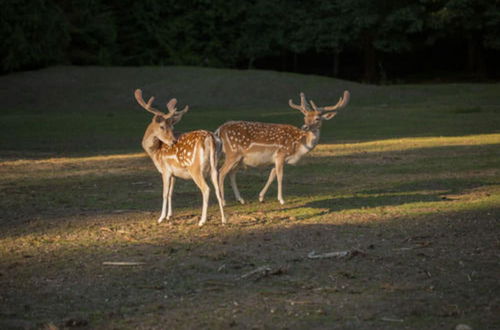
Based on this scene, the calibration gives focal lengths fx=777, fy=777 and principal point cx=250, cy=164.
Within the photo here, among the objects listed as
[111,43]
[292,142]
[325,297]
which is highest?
[111,43]

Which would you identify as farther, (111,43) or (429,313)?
(111,43)

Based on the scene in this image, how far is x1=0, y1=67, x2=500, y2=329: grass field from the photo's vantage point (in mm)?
6625

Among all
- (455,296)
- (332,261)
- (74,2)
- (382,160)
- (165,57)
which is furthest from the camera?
(165,57)

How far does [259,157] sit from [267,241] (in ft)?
9.93

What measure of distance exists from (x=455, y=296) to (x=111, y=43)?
40.7 metres

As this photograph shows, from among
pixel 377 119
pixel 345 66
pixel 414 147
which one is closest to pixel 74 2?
pixel 345 66

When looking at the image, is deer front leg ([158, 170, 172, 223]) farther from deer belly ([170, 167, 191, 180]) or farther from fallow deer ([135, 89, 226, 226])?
deer belly ([170, 167, 191, 180])

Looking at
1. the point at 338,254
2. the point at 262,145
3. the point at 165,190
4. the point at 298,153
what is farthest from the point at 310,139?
the point at 338,254

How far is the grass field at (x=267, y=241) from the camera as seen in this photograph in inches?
261

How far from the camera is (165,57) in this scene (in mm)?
50094

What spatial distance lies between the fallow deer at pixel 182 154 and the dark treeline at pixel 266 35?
89.1 feet

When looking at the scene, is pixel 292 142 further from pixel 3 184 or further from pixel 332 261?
pixel 3 184

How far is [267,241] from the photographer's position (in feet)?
30.5

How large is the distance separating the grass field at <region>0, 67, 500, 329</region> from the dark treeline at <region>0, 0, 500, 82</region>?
1689 centimetres
